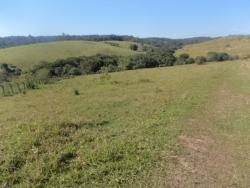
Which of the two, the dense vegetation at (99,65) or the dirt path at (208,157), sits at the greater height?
the dirt path at (208,157)

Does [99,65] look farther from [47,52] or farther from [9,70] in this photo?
[47,52]

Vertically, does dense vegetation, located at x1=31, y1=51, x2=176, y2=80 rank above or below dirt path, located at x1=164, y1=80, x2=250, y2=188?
below

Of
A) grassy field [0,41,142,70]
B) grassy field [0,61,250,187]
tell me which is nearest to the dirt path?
grassy field [0,61,250,187]

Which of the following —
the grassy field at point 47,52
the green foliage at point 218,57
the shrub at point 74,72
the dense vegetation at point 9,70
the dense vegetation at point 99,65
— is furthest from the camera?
the grassy field at point 47,52

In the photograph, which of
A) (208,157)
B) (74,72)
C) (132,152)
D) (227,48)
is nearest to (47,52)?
(74,72)

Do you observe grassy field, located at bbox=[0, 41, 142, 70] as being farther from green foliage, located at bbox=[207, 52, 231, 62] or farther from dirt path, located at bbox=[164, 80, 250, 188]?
dirt path, located at bbox=[164, 80, 250, 188]

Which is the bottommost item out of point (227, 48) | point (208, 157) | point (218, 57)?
point (227, 48)

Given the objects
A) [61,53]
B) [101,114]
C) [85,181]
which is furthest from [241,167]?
[61,53]

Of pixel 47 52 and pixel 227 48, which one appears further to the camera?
pixel 227 48

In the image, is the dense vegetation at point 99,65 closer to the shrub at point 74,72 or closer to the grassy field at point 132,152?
the shrub at point 74,72

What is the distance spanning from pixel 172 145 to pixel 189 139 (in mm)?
1230

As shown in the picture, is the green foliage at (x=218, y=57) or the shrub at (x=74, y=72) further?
the green foliage at (x=218, y=57)

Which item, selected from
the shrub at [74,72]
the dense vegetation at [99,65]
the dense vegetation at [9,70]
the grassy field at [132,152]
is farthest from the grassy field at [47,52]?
the grassy field at [132,152]

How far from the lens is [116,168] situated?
1004cm
